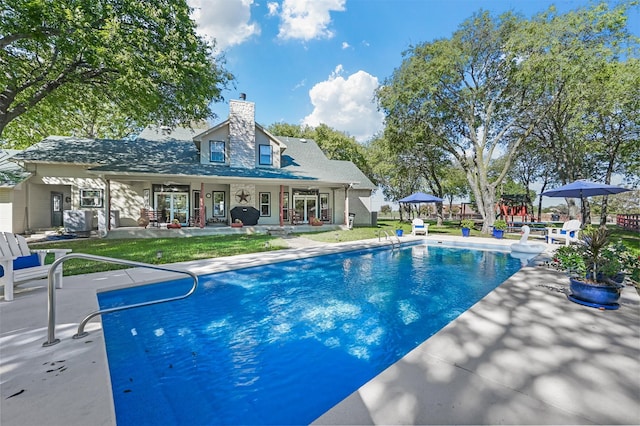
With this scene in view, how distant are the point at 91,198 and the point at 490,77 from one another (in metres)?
25.9

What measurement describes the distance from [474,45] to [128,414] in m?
22.2

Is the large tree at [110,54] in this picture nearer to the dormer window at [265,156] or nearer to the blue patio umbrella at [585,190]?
the dormer window at [265,156]

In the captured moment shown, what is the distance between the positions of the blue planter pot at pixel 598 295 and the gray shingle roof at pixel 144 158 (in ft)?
44.2

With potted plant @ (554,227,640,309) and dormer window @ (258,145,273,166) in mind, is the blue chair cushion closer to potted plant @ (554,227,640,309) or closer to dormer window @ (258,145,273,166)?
potted plant @ (554,227,640,309)

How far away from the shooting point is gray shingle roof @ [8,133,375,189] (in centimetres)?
1407

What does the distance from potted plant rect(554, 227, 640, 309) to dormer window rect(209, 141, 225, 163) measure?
17.2m

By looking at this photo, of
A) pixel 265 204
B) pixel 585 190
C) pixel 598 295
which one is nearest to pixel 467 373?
pixel 598 295

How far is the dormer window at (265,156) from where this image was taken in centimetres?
1845

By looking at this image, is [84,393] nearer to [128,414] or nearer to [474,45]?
[128,414]

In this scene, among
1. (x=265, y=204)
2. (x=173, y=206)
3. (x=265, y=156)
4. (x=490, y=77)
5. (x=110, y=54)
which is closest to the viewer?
(x=110, y=54)

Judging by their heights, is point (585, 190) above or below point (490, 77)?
below

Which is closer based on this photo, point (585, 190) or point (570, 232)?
point (585, 190)

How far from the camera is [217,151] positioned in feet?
56.4

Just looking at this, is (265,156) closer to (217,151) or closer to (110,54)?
(217,151)
